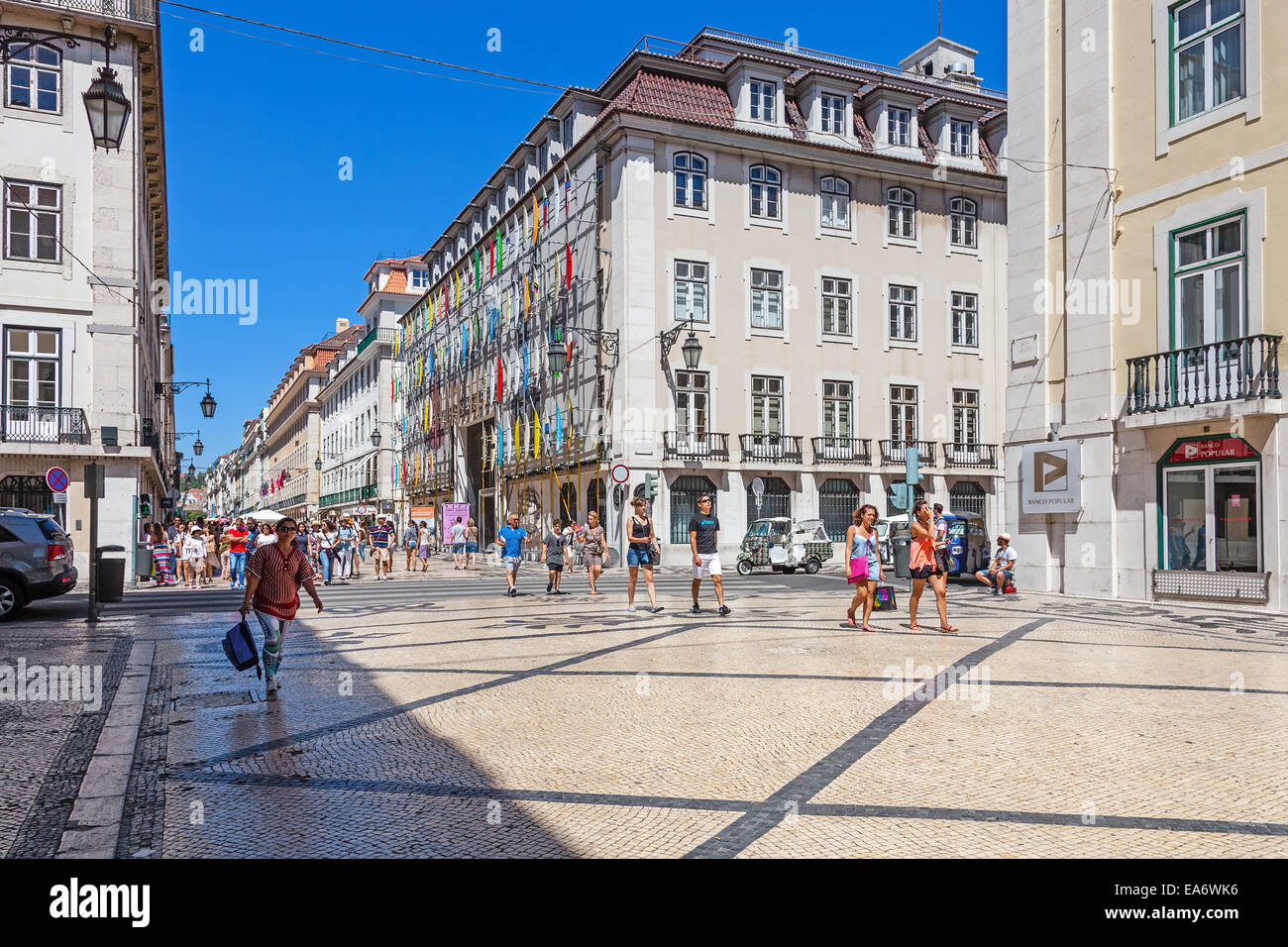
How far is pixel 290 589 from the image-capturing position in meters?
9.05

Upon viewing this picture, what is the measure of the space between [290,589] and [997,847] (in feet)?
21.4

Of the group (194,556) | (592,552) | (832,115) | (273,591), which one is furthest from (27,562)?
(832,115)

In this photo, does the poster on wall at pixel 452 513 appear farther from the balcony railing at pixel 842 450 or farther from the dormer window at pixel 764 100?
the dormer window at pixel 764 100

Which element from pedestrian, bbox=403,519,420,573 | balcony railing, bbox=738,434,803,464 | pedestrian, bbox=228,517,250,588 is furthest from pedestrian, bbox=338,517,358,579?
balcony railing, bbox=738,434,803,464

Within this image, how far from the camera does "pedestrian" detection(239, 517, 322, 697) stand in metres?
8.92

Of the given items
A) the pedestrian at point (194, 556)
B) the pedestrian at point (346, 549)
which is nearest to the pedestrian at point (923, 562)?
the pedestrian at point (194, 556)

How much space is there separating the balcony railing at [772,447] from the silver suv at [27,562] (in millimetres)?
22950

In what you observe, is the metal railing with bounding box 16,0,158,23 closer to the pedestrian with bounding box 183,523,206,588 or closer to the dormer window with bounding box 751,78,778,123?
the pedestrian with bounding box 183,523,206,588

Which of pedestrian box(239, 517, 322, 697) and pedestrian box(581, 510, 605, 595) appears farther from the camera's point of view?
pedestrian box(581, 510, 605, 595)

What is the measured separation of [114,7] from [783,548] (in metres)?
23.4

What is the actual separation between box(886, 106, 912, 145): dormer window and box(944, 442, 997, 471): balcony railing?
38.4 feet

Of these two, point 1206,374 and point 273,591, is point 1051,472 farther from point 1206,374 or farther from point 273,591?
point 273,591

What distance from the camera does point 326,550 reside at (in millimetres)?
27578
